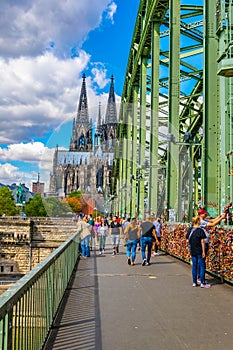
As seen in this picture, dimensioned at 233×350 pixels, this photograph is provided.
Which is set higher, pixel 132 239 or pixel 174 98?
pixel 174 98

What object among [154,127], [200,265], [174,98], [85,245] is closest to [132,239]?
[85,245]

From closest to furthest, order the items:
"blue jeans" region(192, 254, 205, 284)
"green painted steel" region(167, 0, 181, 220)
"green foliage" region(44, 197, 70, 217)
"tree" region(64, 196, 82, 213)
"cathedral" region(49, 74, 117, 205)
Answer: "blue jeans" region(192, 254, 205, 284)
"green foliage" region(44, 197, 70, 217)
"cathedral" region(49, 74, 117, 205)
"tree" region(64, 196, 82, 213)
"green painted steel" region(167, 0, 181, 220)

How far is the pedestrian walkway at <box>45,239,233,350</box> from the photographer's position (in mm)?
5523

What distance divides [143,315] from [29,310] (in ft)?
9.28

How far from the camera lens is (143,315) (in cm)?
702

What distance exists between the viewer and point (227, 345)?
17.8 feet

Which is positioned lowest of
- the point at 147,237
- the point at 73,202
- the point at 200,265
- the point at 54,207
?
the point at 200,265

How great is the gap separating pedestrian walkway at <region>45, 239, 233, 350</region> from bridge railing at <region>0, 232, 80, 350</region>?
0.32 m

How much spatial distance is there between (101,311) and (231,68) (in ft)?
17.4

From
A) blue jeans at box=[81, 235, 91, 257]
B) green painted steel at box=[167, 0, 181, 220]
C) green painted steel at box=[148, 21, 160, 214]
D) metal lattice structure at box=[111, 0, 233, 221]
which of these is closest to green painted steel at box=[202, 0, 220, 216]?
metal lattice structure at box=[111, 0, 233, 221]

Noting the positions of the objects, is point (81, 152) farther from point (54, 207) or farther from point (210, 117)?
point (210, 117)

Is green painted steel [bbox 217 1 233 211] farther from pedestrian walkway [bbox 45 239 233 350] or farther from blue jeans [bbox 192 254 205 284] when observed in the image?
pedestrian walkway [bbox 45 239 233 350]

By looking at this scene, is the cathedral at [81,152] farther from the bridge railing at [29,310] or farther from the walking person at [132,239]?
the bridge railing at [29,310]

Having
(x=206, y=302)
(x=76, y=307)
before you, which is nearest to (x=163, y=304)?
(x=206, y=302)
